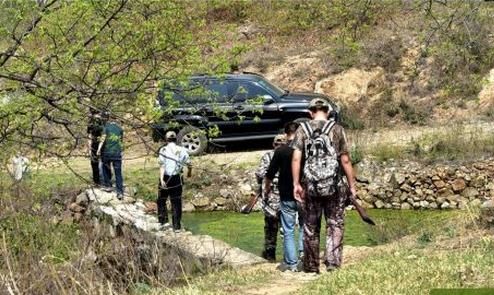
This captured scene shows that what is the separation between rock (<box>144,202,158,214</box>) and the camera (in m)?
15.4

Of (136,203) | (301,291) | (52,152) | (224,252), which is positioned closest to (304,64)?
(136,203)

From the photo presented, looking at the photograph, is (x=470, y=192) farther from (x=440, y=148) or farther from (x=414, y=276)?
(x=414, y=276)

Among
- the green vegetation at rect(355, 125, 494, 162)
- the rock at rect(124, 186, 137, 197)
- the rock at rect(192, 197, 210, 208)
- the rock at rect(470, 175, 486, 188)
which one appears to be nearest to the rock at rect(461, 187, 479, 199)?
the rock at rect(470, 175, 486, 188)

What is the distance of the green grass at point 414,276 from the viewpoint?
19.6 feet

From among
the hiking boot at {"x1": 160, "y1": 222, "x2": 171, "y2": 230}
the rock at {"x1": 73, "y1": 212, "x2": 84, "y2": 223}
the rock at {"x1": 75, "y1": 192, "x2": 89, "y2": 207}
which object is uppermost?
the rock at {"x1": 75, "y1": 192, "x2": 89, "y2": 207}

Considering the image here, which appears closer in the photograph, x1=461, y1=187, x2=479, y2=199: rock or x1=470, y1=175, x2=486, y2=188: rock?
x1=461, y1=187, x2=479, y2=199: rock

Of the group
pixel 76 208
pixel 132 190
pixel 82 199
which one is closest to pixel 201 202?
pixel 132 190

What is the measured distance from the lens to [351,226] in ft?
47.7

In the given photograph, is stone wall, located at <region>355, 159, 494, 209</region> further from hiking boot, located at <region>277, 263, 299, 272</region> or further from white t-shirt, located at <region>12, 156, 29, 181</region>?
white t-shirt, located at <region>12, 156, 29, 181</region>

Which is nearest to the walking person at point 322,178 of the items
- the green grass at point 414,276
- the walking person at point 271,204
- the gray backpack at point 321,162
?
the gray backpack at point 321,162

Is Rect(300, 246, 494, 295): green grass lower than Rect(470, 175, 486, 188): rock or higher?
lower

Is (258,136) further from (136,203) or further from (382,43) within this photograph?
(382,43)

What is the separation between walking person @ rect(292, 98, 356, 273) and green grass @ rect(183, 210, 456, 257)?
226 centimetres

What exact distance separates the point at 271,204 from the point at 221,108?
5.26 feet
